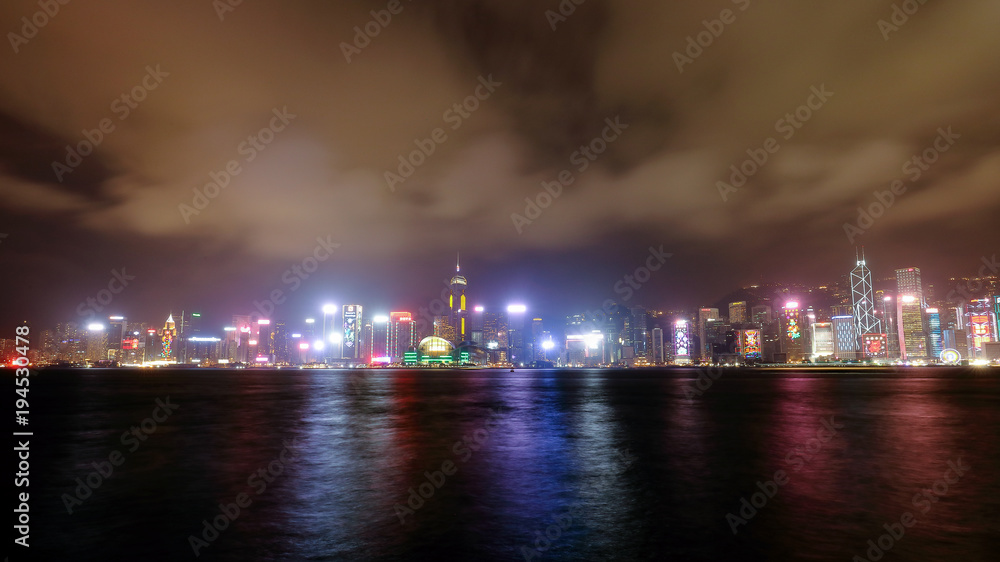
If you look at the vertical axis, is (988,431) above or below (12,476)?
below

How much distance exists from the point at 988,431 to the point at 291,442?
40.9 metres

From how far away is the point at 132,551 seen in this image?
1123cm

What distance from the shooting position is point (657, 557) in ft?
Result: 34.9

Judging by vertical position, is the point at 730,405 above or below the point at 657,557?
below

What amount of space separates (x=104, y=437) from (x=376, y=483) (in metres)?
22.4

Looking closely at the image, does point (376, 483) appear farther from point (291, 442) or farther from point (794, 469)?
point (794, 469)

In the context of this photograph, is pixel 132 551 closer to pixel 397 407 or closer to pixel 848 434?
pixel 848 434

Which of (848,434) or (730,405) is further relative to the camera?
(730,405)

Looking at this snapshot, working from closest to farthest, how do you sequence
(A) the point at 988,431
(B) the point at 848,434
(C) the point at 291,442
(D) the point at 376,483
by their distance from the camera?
(D) the point at 376,483, (C) the point at 291,442, (B) the point at 848,434, (A) the point at 988,431

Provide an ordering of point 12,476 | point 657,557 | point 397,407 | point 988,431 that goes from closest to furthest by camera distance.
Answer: point 657,557 → point 12,476 → point 988,431 → point 397,407

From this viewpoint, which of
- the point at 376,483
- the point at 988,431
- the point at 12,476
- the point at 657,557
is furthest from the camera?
the point at 988,431

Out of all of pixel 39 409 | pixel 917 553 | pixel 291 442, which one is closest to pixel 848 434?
pixel 917 553

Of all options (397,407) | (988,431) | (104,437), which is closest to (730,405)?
(988,431)

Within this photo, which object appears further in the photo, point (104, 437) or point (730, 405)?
point (730, 405)
